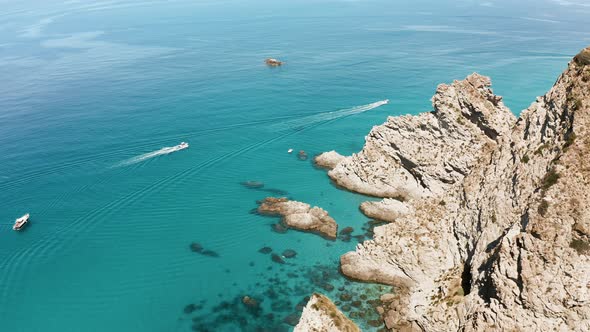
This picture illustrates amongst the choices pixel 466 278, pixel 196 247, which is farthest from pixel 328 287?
pixel 196 247

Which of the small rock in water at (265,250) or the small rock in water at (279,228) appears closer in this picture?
the small rock in water at (265,250)

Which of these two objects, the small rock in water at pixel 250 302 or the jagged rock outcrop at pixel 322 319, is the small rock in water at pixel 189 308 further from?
the jagged rock outcrop at pixel 322 319

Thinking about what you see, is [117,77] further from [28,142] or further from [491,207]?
[491,207]

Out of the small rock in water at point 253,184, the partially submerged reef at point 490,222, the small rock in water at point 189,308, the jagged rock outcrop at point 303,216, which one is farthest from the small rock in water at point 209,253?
the partially submerged reef at point 490,222

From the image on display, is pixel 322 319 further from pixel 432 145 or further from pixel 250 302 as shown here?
pixel 432 145

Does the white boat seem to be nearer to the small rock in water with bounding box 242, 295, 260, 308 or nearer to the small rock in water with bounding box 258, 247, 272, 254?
the small rock in water with bounding box 258, 247, 272, 254
